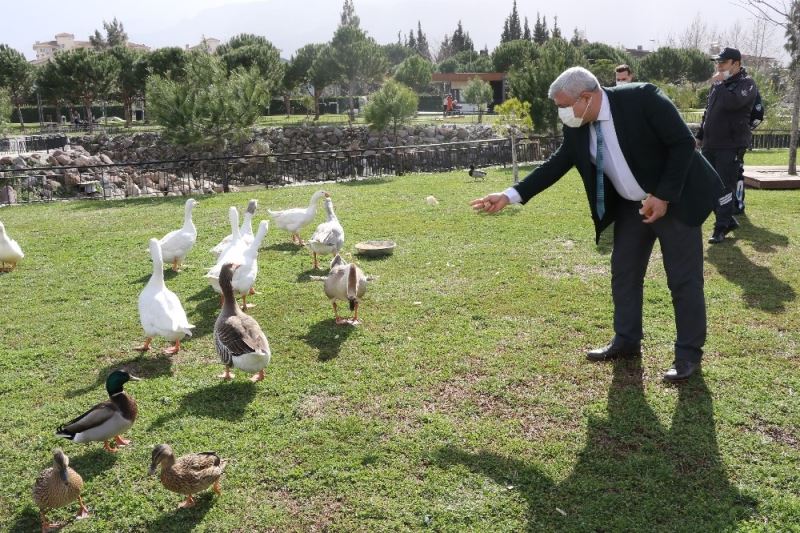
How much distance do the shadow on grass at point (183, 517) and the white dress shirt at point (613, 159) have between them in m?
3.23

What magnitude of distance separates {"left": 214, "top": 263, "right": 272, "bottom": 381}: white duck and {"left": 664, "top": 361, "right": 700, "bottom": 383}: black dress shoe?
294cm

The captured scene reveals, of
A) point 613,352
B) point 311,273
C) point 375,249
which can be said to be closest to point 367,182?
point 375,249

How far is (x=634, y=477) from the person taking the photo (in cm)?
361

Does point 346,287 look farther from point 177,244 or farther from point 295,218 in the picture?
point 295,218

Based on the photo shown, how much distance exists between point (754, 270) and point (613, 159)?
3.85 metres

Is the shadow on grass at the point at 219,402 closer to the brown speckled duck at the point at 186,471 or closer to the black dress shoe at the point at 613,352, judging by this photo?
the brown speckled duck at the point at 186,471

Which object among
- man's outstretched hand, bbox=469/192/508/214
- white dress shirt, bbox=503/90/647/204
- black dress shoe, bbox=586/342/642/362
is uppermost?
white dress shirt, bbox=503/90/647/204

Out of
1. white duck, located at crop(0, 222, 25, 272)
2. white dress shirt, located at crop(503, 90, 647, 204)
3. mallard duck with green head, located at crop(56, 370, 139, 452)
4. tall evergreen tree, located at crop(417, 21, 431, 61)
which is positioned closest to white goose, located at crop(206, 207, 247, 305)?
mallard duck with green head, located at crop(56, 370, 139, 452)

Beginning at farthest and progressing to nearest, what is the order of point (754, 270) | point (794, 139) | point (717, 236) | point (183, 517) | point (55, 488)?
point (794, 139) < point (717, 236) < point (754, 270) < point (183, 517) < point (55, 488)

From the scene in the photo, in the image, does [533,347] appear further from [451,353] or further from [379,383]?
[379,383]

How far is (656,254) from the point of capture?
8031 mm

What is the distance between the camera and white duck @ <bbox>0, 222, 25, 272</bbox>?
852 centimetres

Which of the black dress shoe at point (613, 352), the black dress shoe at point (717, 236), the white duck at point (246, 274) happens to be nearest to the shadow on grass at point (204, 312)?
the white duck at point (246, 274)

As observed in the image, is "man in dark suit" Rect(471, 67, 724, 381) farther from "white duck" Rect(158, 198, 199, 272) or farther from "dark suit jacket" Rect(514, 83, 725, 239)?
"white duck" Rect(158, 198, 199, 272)
